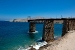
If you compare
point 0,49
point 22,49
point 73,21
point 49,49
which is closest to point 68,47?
point 49,49

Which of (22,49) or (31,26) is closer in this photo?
(22,49)

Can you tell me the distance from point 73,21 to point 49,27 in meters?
6.72

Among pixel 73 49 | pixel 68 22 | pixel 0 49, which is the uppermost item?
pixel 68 22

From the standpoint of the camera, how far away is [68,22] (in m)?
42.7

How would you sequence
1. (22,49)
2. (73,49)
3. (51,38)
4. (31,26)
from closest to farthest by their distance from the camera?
(73,49) < (22,49) < (51,38) < (31,26)

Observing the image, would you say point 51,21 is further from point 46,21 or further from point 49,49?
point 49,49

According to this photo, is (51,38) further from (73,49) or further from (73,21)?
(73,49)

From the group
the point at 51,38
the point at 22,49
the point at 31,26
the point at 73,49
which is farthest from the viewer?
the point at 31,26

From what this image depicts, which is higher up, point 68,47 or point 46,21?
point 46,21

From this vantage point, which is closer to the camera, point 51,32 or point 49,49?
point 49,49

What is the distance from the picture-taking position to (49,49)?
73.5ft

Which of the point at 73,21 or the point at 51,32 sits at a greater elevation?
the point at 73,21

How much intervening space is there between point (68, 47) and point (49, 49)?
2.77 metres

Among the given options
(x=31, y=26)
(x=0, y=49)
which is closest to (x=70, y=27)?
(x=0, y=49)
